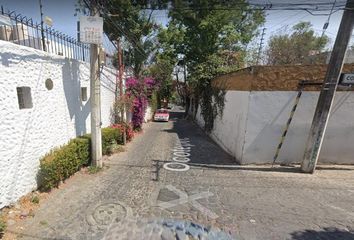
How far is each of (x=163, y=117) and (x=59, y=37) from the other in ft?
55.7

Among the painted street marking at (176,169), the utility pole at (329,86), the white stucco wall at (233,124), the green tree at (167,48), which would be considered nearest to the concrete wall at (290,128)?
the white stucco wall at (233,124)

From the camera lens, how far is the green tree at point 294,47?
2109 cm

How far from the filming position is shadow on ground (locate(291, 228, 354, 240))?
360cm

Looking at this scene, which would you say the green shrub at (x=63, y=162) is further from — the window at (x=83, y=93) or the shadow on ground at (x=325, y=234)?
the shadow on ground at (x=325, y=234)

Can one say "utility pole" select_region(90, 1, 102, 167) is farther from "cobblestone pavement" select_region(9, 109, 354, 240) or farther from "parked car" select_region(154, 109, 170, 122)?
"parked car" select_region(154, 109, 170, 122)

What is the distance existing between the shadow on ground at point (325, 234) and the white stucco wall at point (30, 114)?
5.43 meters

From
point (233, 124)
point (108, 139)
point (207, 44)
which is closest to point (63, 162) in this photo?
point (108, 139)

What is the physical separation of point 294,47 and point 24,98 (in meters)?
24.1

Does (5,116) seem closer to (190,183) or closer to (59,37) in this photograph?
(59,37)

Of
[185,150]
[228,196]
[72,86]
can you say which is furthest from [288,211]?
[72,86]

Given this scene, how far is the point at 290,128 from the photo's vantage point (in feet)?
23.1

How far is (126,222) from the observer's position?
3.96 m

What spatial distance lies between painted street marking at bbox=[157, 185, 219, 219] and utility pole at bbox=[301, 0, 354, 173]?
352 centimetres

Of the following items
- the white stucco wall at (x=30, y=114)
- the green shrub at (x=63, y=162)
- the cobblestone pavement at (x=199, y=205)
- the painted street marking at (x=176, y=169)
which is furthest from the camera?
the painted street marking at (x=176, y=169)
